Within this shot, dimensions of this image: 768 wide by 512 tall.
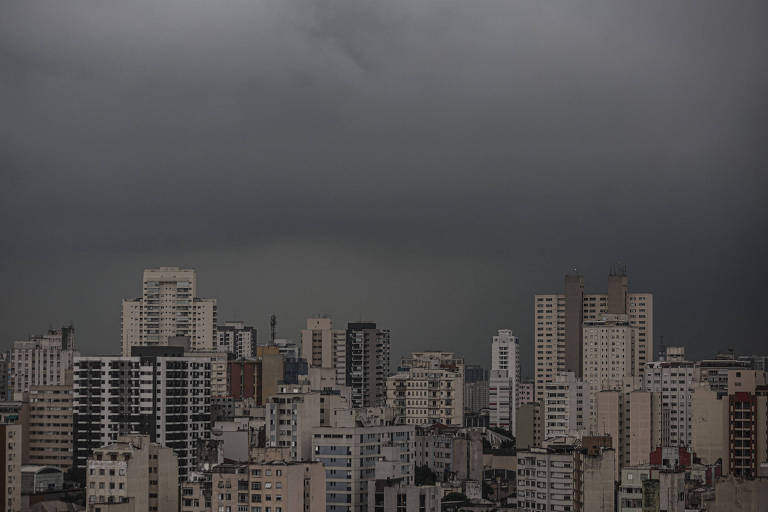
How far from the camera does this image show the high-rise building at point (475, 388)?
2189cm

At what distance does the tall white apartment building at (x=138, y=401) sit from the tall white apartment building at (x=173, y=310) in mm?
8024

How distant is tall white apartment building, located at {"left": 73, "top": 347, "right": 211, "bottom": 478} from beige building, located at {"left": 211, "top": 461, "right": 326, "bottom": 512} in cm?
468

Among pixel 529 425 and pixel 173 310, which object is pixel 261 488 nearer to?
pixel 529 425

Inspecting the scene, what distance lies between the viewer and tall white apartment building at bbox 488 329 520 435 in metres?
22.3

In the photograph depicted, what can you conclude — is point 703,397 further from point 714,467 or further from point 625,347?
point 625,347

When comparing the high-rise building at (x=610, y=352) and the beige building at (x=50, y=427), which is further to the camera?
the high-rise building at (x=610, y=352)

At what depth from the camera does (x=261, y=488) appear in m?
11.0

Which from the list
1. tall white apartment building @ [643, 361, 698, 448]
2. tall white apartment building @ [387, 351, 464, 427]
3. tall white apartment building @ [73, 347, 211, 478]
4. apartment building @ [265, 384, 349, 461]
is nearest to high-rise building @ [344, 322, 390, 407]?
tall white apartment building @ [387, 351, 464, 427]

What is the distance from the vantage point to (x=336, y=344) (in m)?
25.0

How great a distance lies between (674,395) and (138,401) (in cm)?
588

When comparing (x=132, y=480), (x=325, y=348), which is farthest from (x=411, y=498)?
(x=325, y=348)

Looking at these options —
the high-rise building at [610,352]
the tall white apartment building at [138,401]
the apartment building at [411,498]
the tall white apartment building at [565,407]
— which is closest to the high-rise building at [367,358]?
the high-rise building at [610,352]

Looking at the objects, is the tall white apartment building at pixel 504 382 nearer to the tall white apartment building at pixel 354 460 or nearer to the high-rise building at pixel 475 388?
the high-rise building at pixel 475 388

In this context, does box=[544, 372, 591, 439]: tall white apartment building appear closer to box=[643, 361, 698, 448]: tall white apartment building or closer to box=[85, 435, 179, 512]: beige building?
box=[643, 361, 698, 448]: tall white apartment building
